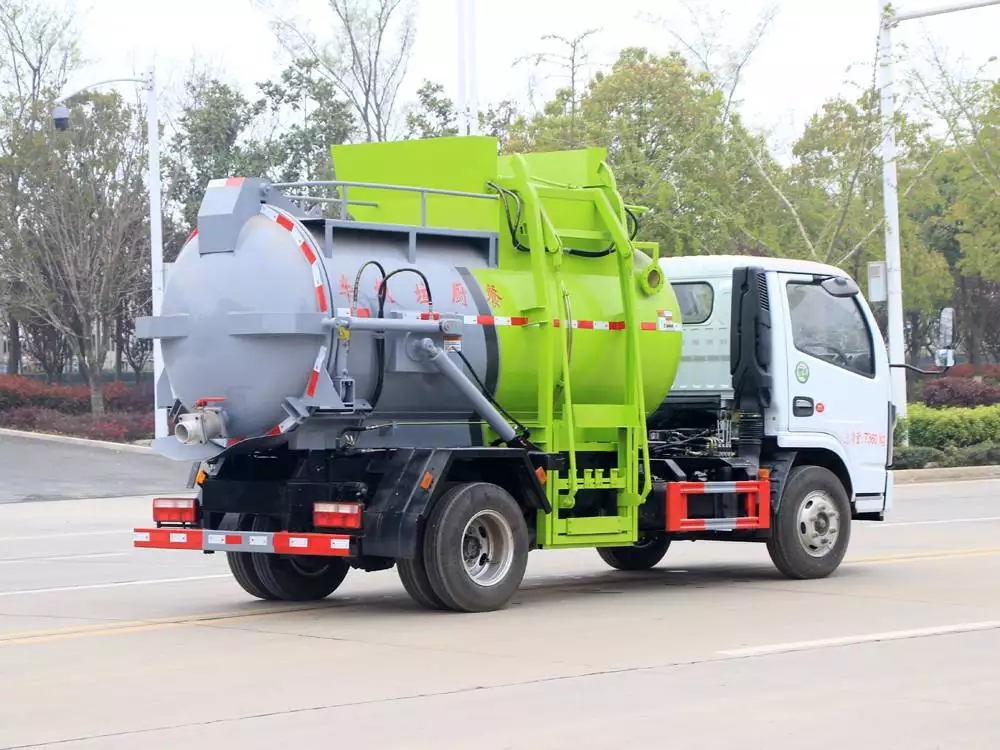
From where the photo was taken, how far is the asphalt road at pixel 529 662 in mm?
7508

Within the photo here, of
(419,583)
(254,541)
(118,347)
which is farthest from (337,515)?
(118,347)

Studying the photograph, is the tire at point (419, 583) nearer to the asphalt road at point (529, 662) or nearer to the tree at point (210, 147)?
the asphalt road at point (529, 662)

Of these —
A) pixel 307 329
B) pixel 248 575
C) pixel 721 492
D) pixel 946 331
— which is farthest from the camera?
pixel 946 331

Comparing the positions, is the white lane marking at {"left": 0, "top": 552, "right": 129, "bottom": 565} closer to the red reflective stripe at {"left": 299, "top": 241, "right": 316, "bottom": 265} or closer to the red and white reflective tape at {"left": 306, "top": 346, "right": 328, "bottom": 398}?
the red and white reflective tape at {"left": 306, "top": 346, "right": 328, "bottom": 398}

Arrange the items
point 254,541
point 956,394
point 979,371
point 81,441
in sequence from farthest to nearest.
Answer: point 979,371 → point 956,394 → point 81,441 → point 254,541

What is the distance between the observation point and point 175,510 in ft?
40.7

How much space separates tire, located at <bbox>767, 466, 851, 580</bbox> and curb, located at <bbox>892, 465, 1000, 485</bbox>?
49.2ft

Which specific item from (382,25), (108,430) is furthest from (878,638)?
(382,25)

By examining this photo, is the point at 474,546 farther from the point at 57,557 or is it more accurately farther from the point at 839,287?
the point at 57,557

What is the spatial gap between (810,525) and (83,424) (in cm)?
2503

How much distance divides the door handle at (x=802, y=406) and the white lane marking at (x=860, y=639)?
10.7ft

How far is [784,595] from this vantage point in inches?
511

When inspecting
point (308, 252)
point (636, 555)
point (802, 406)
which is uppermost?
point (308, 252)

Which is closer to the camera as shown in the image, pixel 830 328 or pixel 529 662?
pixel 529 662
